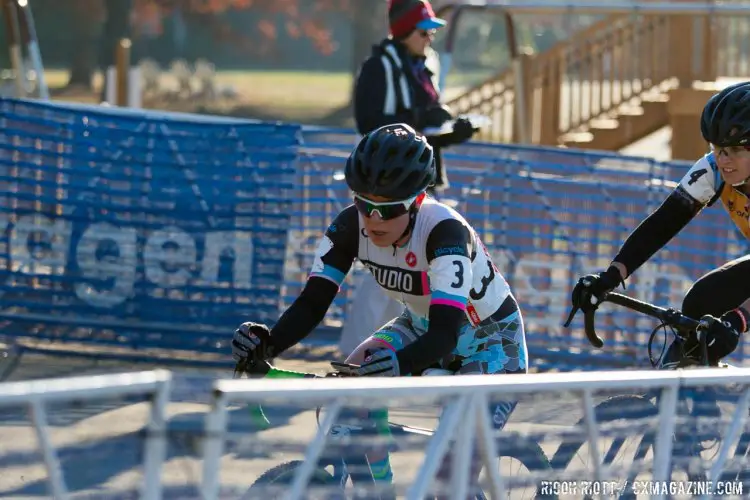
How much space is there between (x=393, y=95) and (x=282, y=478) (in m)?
4.65

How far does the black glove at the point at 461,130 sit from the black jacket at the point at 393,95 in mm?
59

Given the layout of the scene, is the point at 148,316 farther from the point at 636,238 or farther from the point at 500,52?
the point at 500,52

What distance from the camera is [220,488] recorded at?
309 cm

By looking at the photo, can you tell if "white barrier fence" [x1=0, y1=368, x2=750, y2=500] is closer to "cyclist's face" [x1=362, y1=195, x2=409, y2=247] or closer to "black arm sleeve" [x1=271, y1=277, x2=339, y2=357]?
"black arm sleeve" [x1=271, y1=277, x2=339, y2=357]

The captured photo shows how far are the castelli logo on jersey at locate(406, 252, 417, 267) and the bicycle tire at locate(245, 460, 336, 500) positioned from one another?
4.68ft

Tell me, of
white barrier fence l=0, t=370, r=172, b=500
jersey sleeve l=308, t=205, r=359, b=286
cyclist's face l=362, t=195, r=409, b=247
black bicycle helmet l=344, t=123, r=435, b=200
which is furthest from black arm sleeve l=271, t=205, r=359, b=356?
white barrier fence l=0, t=370, r=172, b=500

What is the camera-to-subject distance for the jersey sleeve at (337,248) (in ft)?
15.6

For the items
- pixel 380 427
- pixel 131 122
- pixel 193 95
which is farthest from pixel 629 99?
pixel 193 95

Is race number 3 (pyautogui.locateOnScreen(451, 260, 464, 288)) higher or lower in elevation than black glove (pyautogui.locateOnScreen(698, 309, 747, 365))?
higher

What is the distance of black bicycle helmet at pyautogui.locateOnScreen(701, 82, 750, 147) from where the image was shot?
494cm

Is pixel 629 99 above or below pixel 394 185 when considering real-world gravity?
above

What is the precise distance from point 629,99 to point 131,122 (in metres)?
8.80

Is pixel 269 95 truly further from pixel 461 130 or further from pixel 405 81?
pixel 461 130

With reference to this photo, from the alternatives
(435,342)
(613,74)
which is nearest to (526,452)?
(435,342)
